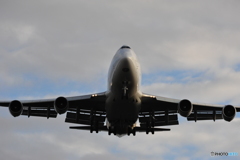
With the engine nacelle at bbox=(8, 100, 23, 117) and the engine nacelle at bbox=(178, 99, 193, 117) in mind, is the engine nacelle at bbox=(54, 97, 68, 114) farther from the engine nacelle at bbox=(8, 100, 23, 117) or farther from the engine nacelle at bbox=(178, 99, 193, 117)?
the engine nacelle at bbox=(178, 99, 193, 117)

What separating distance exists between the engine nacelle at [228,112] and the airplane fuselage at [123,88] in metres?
6.37

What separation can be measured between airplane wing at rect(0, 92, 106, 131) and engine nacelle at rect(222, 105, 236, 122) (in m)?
8.47

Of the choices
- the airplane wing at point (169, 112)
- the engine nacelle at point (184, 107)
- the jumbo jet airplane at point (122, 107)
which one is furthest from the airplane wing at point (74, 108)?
the engine nacelle at point (184, 107)

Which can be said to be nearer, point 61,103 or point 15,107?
point 61,103

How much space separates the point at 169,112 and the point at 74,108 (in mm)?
7332

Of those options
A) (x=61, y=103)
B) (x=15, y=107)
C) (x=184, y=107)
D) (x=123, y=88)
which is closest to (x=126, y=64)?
(x=123, y=88)

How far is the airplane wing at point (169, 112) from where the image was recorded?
1192 inches

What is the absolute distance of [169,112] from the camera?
1315 inches

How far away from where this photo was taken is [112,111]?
28.1 meters

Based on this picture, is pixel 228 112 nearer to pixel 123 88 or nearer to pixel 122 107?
pixel 122 107

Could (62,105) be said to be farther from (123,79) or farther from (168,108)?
(168,108)

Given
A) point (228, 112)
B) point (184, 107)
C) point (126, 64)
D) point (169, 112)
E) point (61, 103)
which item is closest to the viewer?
point (126, 64)

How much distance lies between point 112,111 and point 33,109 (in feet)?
24.6

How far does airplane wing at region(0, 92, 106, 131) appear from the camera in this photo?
96.1 ft
